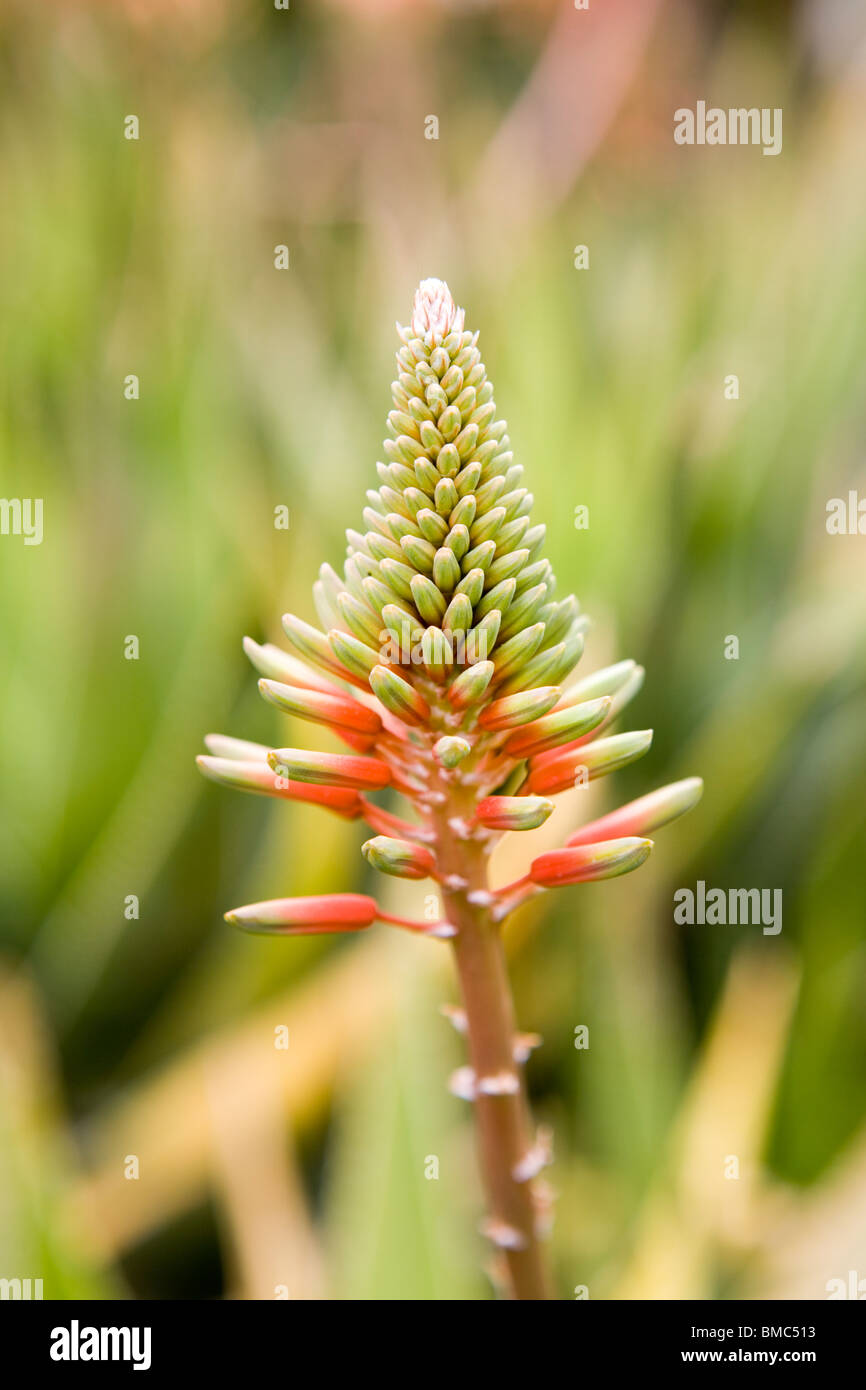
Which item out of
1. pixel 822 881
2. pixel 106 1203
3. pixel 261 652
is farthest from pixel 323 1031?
pixel 261 652

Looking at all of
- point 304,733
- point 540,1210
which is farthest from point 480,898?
point 304,733

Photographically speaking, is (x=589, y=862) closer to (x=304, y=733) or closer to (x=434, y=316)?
(x=434, y=316)

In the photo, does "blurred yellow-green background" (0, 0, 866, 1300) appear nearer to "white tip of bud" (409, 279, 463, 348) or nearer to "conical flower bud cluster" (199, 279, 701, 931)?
"conical flower bud cluster" (199, 279, 701, 931)

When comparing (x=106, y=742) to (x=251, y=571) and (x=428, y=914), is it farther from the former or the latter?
(x=428, y=914)

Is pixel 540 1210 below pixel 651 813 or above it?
below

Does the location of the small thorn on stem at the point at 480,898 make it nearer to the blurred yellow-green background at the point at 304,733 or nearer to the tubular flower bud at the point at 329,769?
the tubular flower bud at the point at 329,769

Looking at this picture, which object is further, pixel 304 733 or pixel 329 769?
pixel 304 733
